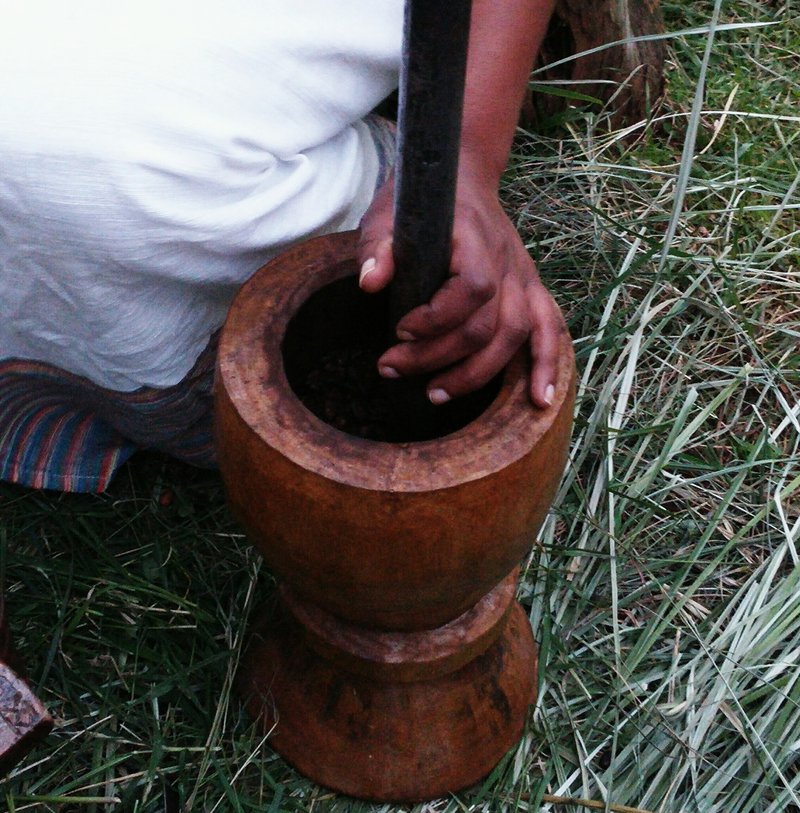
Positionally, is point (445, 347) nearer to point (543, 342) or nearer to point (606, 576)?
point (543, 342)

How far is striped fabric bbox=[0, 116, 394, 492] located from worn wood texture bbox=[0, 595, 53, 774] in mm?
552

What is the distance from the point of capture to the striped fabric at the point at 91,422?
4.26ft

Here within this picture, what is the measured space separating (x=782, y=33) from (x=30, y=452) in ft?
5.71

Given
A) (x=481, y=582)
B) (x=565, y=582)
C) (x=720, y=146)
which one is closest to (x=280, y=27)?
(x=481, y=582)

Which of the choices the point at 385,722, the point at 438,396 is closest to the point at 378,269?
the point at 438,396

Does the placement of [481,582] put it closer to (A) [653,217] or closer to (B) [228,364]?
(B) [228,364]

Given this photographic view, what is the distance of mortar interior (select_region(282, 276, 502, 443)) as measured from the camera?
3.57 feet

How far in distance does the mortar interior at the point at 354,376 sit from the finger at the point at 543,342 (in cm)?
6

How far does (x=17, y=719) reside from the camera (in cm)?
73

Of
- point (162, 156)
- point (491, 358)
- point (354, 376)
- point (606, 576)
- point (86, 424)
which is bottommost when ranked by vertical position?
point (606, 576)

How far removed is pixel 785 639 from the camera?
141cm

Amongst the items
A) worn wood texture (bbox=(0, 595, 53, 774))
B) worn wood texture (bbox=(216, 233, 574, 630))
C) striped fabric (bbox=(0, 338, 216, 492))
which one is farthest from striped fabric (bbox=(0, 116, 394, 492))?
worn wood texture (bbox=(0, 595, 53, 774))

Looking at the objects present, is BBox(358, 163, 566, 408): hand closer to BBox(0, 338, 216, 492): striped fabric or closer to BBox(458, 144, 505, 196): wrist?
BBox(458, 144, 505, 196): wrist

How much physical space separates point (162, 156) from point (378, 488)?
40 centimetres
